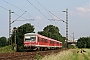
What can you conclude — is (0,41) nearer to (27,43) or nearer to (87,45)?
(87,45)

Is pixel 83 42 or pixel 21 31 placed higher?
pixel 21 31

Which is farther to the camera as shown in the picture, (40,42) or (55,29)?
(55,29)

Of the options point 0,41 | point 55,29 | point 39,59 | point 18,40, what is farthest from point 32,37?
point 0,41

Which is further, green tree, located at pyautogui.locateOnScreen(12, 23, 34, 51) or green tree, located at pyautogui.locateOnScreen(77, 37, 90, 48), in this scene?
green tree, located at pyautogui.locateOnScreen(77, 37, 90, 48)

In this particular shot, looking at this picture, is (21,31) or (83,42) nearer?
(21,31)

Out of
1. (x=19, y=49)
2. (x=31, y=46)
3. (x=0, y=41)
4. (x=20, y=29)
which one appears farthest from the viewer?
(x=0, y=41)

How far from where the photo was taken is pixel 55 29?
459ft

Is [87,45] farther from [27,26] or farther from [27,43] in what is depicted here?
[27,43]

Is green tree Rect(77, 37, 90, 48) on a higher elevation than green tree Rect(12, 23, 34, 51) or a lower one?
lower

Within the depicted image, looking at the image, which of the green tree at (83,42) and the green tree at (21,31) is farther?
the green tree at (83,42)

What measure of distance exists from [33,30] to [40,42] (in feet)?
123

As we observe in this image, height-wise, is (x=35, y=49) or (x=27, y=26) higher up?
(x=27, y=26)

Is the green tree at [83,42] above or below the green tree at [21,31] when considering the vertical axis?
below

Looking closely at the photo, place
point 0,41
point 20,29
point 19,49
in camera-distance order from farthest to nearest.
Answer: point 0,41
point 20,29
point 19,49
